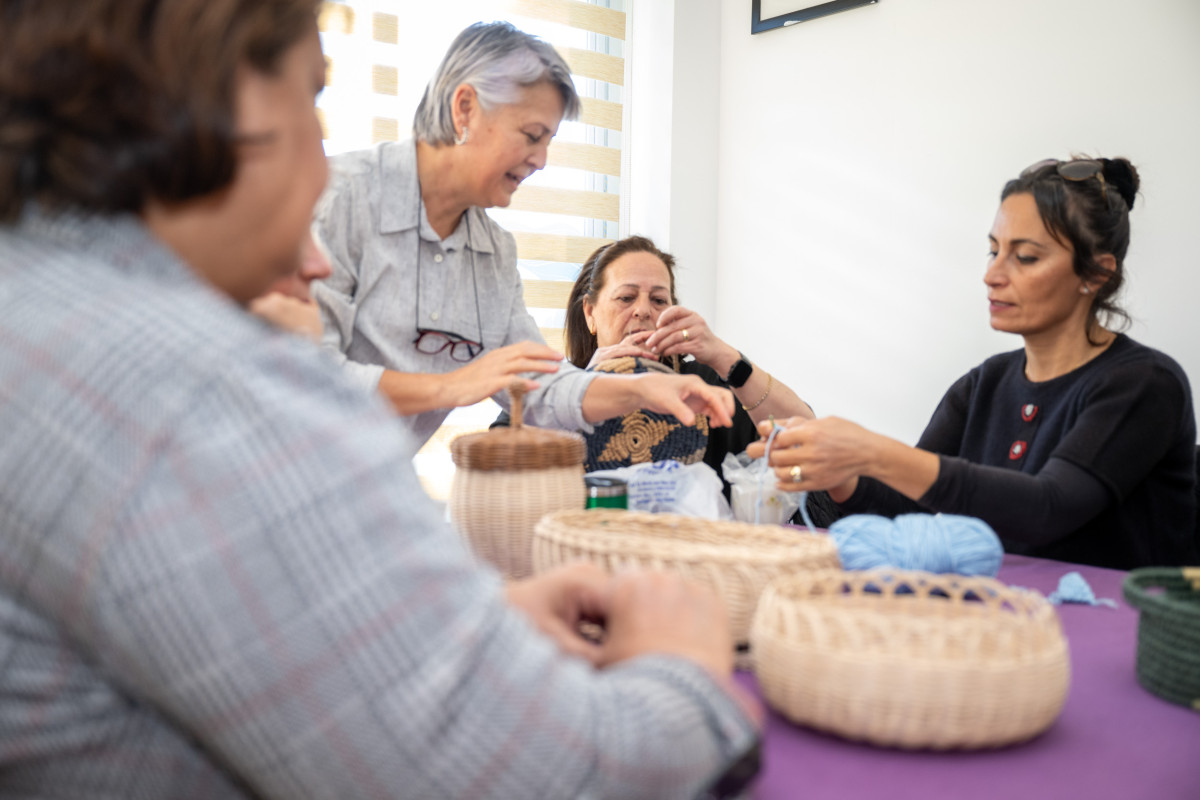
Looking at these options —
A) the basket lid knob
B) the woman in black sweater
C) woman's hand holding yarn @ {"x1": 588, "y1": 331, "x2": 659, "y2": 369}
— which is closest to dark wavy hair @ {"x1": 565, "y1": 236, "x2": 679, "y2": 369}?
woman's hand holding yarn @ {"x1": 588, "y1": 331, "x2": 659, "y2": 369}

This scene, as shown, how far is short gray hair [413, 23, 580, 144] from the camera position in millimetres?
1816

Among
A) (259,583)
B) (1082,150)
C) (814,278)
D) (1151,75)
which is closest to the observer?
(259,583)

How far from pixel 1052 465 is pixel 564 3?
2.84m

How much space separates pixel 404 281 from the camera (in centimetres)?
185

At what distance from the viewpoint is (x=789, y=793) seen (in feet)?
2.07

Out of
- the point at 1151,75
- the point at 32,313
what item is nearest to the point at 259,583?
the point at 32,313

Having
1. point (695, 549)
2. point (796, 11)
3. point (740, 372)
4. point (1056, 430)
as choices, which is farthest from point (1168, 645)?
point (796, 11)

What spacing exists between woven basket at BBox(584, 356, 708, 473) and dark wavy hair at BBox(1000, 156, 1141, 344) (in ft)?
2.81

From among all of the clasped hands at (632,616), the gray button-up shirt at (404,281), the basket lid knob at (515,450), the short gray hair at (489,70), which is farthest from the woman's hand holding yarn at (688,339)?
the clasped hands at (632,616)

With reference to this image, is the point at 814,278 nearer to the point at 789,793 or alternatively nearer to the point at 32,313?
the point at 789,793

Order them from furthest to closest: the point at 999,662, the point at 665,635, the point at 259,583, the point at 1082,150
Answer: the point at 1082,150 → the point at 999,662 → the point at 665,635 → the point at 259,583

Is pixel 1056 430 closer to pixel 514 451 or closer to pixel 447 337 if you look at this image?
pixel 514 451

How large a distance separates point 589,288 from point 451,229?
88 centimetres

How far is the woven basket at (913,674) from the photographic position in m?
0.66
